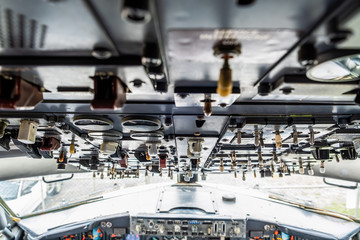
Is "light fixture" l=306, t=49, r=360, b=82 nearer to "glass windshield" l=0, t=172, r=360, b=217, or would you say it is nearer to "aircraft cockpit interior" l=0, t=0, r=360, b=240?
"aircraft cockpit interior" l=0, t=0, r=360, b=240

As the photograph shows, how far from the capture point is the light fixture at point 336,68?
1100 mm

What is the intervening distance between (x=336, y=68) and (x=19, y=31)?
62.2 inches

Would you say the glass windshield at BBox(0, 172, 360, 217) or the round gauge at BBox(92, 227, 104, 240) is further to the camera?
the glass windshield at BBox(0, 172, 360, 217)

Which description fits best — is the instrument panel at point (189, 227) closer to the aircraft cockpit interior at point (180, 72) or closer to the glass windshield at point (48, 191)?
the aircraft cockpit interior at point (180, 72)

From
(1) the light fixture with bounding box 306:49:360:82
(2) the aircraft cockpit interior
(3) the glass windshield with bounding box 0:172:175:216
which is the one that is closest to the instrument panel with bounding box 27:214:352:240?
(2) the aircraft cockpit interior

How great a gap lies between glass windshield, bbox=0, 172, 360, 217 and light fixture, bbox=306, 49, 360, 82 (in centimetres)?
649

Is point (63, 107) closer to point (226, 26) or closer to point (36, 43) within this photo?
point (36, 43)

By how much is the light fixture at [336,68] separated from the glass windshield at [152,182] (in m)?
6.49

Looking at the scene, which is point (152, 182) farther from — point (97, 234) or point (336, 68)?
point (336, 68)

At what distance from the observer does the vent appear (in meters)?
0.89

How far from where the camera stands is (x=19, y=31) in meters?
0.98

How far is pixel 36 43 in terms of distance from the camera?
1080 mm

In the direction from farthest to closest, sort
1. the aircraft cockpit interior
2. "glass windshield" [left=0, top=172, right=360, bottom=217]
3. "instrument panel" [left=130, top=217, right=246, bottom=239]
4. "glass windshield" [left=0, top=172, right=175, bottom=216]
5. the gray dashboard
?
"glass windshield" [left=0, top=172, right=360, bottom=217] → "glass windshield" [left=0, top=172, right=175, bottom=216] → "instrument panel" [left=130, top=217, right=246, bottom=239] → the gray dashboard → the aircraft cockpit interior

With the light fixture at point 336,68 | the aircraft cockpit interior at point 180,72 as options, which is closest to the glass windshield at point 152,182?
the aircraft cockpit interior at point 180,72
